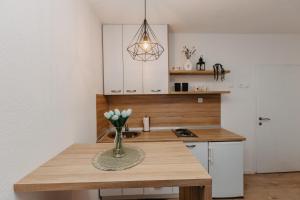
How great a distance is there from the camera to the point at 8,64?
898 mm

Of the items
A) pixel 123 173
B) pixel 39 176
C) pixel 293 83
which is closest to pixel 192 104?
pixel 293 83

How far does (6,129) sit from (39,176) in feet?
1.04

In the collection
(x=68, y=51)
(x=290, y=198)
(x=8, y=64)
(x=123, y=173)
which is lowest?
(x=290, y=198)

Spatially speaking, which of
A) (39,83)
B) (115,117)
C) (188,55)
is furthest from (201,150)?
(39,83)

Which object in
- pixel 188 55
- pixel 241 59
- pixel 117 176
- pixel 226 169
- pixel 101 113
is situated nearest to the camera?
pixel 117 176

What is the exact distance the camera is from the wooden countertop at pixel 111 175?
0.95 meters

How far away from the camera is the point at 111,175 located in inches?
40.8

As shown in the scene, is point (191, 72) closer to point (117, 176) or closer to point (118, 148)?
point (118, 148)

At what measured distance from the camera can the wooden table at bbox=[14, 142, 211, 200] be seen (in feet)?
3.13

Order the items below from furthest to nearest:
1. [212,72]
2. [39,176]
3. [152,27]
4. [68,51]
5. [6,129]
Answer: [212,72], [152,27], [68,51], [39,176], [6,129]

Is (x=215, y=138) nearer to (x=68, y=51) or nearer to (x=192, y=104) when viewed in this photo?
(x=192, y=104)

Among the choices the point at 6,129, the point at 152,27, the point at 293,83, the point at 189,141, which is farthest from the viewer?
the point at 293,83

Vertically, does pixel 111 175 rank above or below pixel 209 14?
below

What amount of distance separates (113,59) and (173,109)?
4.21ft
